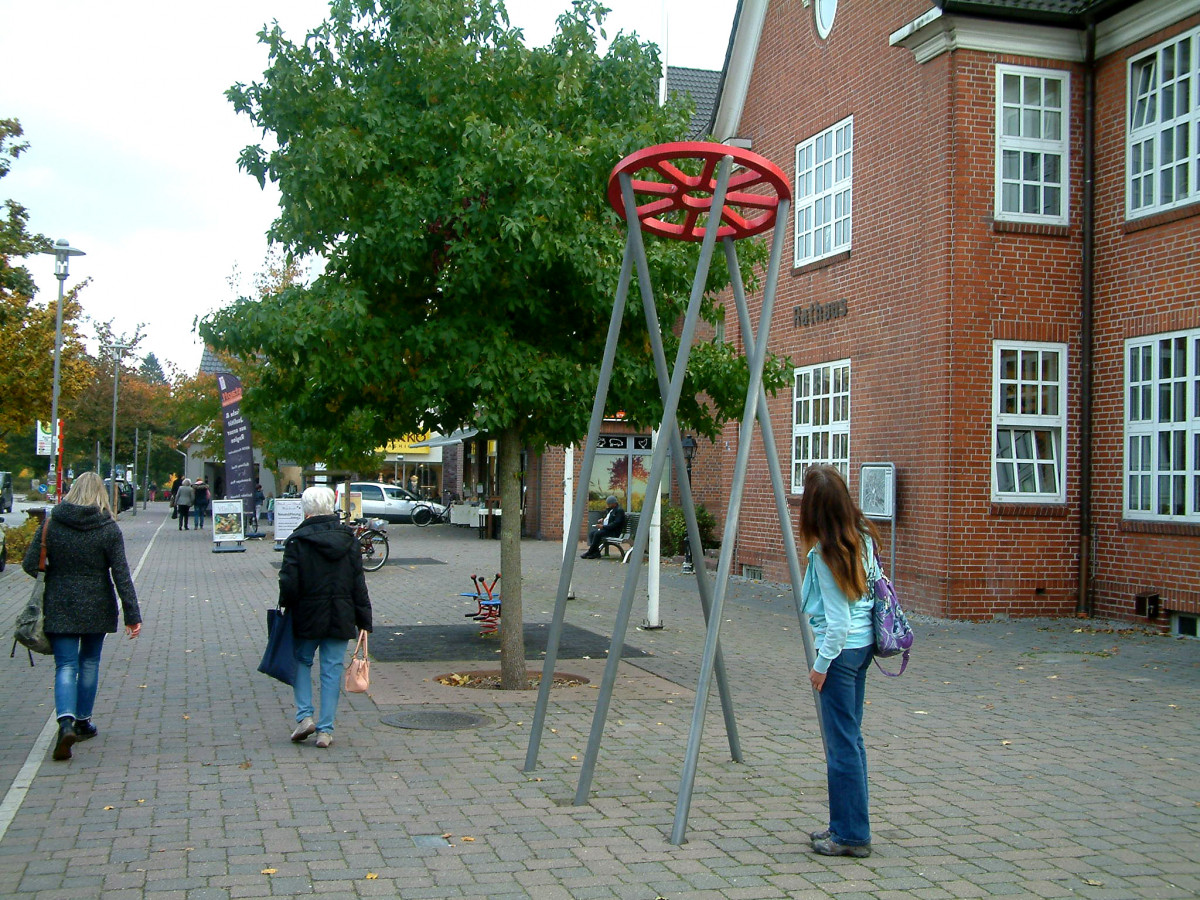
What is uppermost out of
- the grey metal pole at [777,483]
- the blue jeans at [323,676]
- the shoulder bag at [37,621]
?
the grey metal pole at [777,483]

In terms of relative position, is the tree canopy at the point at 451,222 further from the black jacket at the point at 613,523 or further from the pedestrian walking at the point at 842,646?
the black jacket at the point at 613,523

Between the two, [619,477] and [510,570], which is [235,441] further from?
[510,570]

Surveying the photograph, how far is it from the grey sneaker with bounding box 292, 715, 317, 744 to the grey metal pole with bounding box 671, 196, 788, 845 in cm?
264

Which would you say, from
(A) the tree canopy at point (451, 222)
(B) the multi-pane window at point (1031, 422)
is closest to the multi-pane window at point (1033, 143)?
(B) the multi-pane window at point (1031, 422)

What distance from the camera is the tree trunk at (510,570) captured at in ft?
31.5

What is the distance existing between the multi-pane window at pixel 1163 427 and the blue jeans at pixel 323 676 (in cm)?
953

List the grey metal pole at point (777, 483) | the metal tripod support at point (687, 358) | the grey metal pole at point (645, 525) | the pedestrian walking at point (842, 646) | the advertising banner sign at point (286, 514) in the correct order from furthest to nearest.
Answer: the advertising banner sign at point (286, 514)
the grey metal pole at point (777, 483)
the grey metal pole at point (645, 525)
the metal tripod support at point (687, 358)
the pedestrian walking at point (842, 646)

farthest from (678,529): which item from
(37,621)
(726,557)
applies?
(726,557)

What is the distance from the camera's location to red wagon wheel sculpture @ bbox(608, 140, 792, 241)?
611 centimetres

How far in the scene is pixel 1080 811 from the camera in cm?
618

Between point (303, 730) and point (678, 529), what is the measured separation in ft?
56.8

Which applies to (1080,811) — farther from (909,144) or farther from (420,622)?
(909,144)

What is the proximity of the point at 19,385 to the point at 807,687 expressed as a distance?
754 inches

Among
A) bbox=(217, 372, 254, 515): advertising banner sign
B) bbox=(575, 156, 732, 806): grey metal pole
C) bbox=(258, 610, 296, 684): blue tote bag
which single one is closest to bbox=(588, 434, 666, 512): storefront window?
bbox=(217, 372, 254, 515): advertising banner sign
